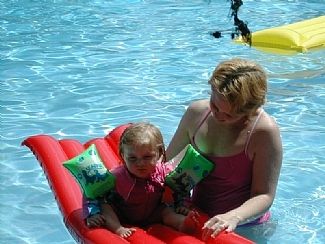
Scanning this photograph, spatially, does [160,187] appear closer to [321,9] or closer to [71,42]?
[71,42]

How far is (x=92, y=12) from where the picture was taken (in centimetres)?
1093

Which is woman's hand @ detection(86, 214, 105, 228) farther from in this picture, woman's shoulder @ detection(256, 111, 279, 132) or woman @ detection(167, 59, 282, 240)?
woman's shoulder @ detection(256, 111, 279, 132)

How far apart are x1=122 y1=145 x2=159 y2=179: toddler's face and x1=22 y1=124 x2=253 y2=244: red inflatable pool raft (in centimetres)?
25

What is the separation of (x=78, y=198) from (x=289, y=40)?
473cm

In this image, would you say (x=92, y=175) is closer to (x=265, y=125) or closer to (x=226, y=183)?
(x=226, y=183)

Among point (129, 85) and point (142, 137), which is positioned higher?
point (142, 137)

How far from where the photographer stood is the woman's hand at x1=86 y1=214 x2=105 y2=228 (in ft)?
9.50

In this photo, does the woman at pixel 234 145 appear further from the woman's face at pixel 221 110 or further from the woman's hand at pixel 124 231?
the woman's hand at pixel 124 231

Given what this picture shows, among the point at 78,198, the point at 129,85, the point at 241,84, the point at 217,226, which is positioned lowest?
the point at 129,85

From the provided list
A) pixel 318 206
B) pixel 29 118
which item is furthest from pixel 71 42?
pixel 318 206

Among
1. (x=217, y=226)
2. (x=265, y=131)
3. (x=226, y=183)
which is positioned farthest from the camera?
(x=226, y=183)

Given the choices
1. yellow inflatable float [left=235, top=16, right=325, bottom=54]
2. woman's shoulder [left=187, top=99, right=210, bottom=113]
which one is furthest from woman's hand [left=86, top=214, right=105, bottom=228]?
yellow inflatable float [left=235, top=16, right=325, bottom=54]

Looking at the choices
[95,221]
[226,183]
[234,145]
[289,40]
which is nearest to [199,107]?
[234,145]

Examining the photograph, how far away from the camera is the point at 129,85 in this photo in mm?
6871
